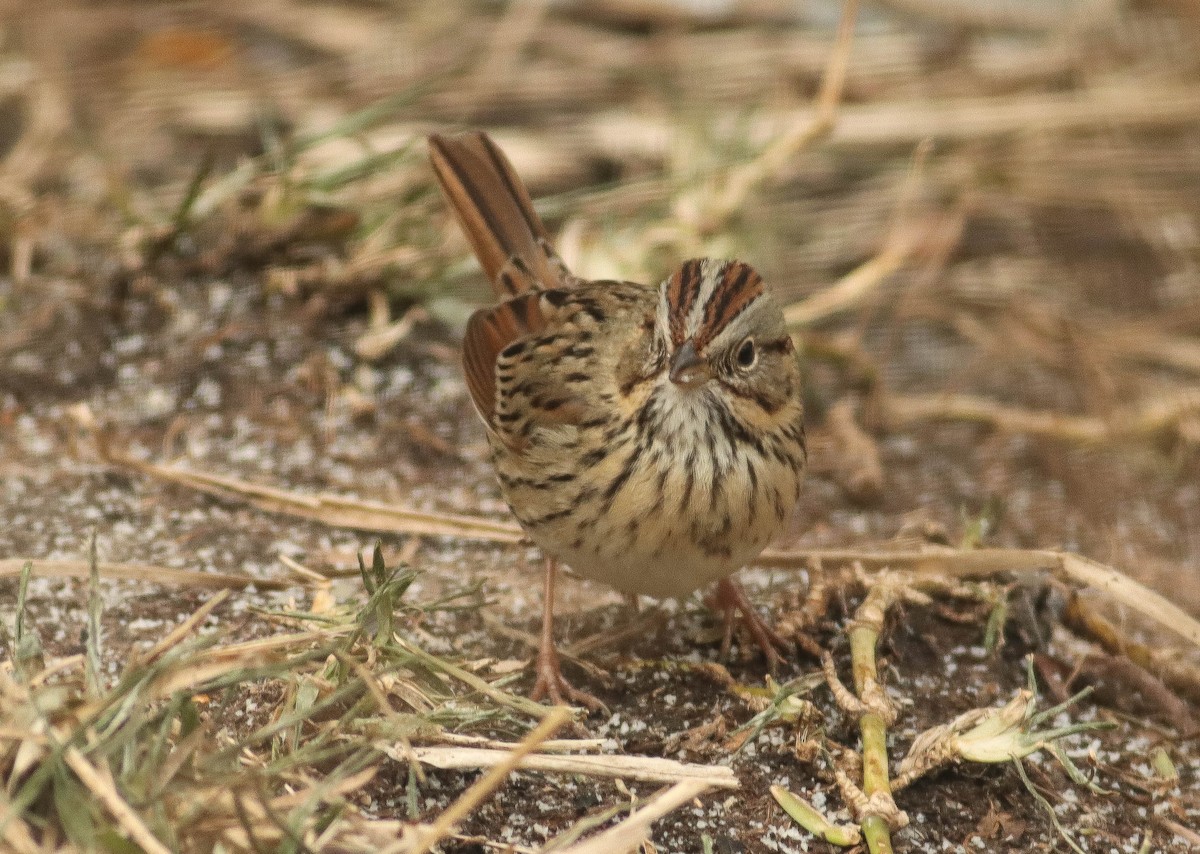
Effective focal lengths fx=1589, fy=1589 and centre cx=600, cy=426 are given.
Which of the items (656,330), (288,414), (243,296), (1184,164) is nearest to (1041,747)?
(656,330)

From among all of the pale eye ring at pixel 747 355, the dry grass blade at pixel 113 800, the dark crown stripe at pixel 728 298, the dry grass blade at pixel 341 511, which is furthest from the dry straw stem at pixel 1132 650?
the dry grass blade at pixel 113 800

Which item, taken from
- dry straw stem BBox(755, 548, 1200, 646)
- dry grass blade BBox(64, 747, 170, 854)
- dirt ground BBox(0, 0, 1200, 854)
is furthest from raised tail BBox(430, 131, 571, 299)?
dry grass blade BBox(64, 747, 170, 854)

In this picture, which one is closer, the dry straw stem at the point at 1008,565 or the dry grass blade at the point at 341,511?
the dry straw stem at the point at 1008,565

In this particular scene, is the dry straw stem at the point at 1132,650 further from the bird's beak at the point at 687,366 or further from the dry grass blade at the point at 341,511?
the dry grass blade at the point at 341,511

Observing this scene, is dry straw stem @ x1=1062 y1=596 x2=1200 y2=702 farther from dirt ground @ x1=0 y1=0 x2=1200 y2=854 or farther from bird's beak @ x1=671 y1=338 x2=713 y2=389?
bird's beak @ x1=671 y1=338 x2=713 y2=389

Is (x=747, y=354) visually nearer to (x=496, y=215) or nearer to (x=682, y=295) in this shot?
(x=682, y=295)

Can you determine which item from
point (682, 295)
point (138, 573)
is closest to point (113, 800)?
point (138, 573)
